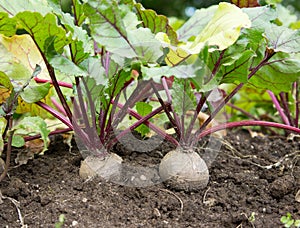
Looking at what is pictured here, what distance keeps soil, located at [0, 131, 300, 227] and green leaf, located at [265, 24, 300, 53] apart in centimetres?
36

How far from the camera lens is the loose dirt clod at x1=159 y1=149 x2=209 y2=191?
4.13 feet

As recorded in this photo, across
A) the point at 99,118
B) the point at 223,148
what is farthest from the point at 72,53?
the point at 223,148

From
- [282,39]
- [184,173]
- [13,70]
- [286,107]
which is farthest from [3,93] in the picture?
[286,107]

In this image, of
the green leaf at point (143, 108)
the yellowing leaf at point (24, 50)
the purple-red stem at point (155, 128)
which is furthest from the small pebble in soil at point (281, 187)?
the yellowing leaf at point (24, 50)

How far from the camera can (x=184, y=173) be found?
1.26 metres

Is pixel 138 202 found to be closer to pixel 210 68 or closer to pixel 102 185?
pixel 102 185

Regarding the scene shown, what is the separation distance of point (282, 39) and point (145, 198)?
1.84ft

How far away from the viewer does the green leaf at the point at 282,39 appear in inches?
49.0

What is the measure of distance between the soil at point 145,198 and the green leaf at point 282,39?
363 millimetres

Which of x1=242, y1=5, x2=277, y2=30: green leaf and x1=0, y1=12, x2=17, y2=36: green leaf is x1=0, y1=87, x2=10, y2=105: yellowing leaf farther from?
x1=242, y1=5, x2=277, y2=30: green leaf

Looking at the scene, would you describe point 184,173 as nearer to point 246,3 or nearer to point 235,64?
point 235,64

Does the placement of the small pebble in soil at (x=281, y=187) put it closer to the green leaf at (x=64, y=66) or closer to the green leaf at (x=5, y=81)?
the green leaf at (x=64, y=66)

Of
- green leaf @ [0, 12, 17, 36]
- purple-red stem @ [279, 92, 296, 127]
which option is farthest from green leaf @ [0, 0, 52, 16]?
purple-red stem @ [279, 92, 296, 127]

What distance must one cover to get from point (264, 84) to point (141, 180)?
459 mm
